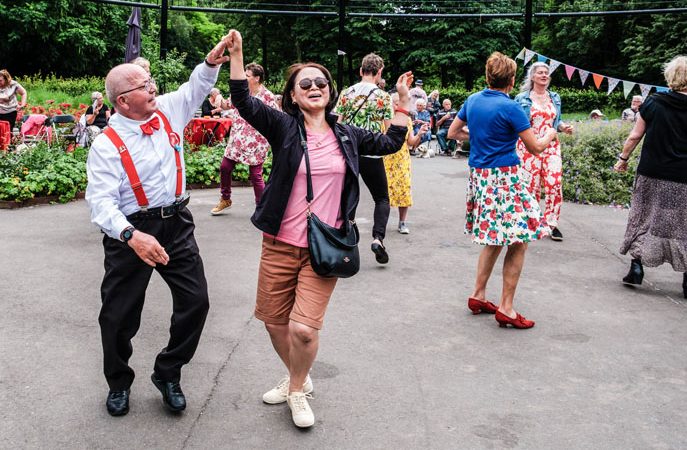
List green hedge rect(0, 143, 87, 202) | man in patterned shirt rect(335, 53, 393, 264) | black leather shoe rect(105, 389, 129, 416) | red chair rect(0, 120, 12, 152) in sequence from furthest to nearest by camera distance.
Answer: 1. red chair rect(0, 120, 12, 152)
2. green hedge rect(0, 143, 87, 202)
3. man in patterned shirt rect(335, 53, 393, 264)
4. black leather shoe rect(105, 389, 129, 416)

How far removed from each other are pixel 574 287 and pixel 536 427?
2.95 meters

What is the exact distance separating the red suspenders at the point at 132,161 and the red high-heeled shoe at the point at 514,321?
8.82ft

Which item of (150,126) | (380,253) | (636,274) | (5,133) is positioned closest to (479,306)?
(380,253)

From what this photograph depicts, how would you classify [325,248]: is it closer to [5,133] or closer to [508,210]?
[508,210]

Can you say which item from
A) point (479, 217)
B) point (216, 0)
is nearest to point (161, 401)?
point (479, 217)

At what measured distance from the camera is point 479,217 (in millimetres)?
5254

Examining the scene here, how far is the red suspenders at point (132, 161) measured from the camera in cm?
347

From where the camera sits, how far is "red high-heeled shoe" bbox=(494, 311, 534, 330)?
5230 mm

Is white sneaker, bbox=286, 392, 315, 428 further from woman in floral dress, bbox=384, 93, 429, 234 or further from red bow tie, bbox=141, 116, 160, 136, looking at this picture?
woman in floral dress, bbox=384, 93, 429, 234

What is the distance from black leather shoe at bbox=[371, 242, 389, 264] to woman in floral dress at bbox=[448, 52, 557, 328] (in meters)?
1.68

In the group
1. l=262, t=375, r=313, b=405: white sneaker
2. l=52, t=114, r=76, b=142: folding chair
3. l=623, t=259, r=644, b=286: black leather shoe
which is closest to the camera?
l=262, t=375, r=313, b=405: white sneaker

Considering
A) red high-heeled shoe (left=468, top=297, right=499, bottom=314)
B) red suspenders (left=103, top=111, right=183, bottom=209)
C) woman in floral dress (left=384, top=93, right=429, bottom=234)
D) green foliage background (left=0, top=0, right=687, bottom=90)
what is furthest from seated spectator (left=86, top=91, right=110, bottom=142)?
green foliage background (left=0, top=0, right=687, bottom=90)

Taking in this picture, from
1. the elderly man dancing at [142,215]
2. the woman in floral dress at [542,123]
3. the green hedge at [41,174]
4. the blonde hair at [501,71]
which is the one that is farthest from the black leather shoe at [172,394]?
the green hedge at [41,174]

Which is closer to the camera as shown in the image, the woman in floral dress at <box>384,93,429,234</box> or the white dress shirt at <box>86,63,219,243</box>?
the white dress shirt at <box>86,63,219,243</box>
